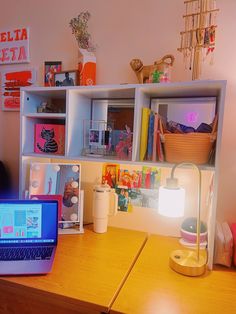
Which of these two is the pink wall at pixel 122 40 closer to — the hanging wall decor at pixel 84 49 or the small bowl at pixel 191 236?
the hanging wall decor at pixel 84 49

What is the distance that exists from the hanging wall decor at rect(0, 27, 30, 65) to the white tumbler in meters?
1.02

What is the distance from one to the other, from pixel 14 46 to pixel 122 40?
0.77 metres

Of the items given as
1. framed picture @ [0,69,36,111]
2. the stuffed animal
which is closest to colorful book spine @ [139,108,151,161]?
the stuffed animal

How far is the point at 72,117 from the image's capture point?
1.29 m

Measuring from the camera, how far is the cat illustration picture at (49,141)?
4.51 ft

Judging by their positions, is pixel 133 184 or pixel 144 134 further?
pixel 133 184

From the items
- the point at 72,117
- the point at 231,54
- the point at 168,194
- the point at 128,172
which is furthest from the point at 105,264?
the point at 231,54

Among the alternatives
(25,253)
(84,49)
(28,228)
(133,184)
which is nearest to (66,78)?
(84,49)

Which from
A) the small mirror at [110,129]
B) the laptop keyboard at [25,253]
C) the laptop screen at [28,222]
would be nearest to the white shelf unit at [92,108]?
the small mirror at [110,129]

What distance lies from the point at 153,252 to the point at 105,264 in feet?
0.88

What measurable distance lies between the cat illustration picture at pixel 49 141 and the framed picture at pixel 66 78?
310mm

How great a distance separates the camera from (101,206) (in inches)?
53.3

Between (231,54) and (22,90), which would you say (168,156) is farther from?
(22,90)

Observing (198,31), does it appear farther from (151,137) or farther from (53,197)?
(53,197)
